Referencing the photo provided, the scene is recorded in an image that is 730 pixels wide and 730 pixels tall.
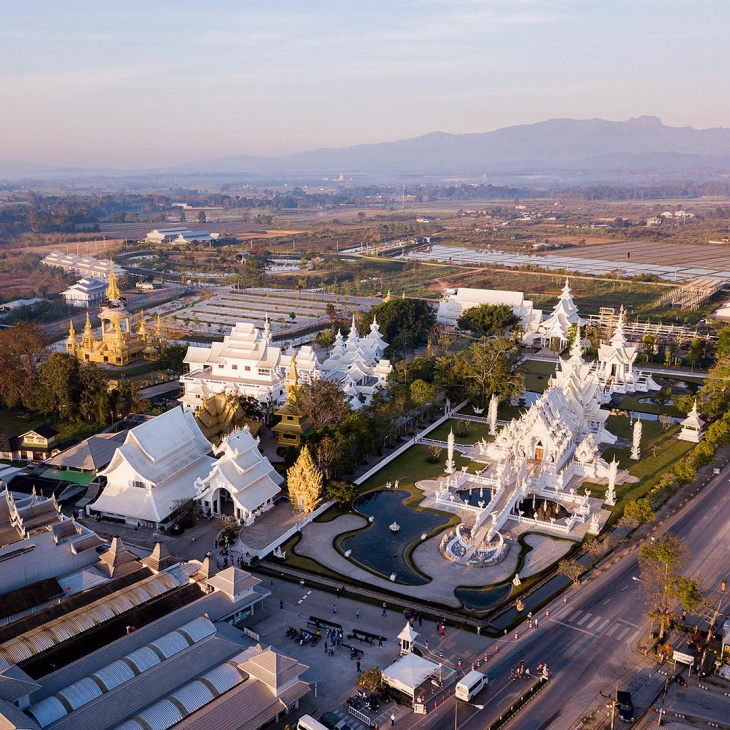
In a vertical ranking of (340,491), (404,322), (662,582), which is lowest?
(340,491)

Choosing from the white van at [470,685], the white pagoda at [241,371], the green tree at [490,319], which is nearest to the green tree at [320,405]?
the white pagoda at [241,371]

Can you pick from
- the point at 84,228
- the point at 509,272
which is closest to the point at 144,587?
the point at 509,272

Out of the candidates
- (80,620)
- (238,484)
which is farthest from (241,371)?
(80,620)

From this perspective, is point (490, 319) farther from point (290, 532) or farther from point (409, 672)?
point (409, 672)

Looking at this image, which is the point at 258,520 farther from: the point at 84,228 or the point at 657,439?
the point at 84,228

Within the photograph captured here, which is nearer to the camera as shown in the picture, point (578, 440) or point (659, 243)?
point (578, 440)

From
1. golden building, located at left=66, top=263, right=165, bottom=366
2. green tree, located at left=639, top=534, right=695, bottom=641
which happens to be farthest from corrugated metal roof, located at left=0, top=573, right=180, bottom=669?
golden building, located at left=66, top=263, right=165, bottom=366
